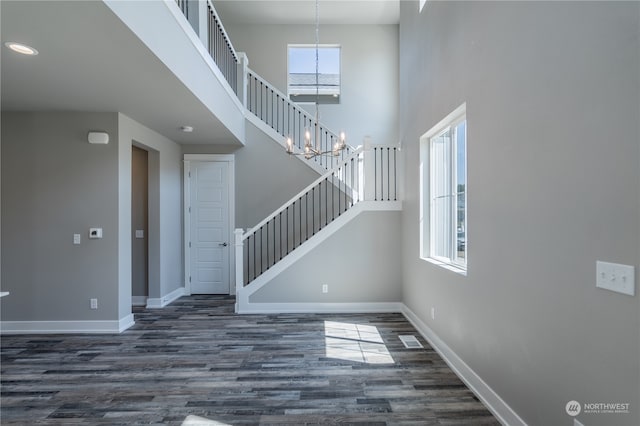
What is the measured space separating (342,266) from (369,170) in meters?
1.51

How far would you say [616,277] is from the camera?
4.65 feet

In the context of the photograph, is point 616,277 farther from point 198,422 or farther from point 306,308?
point 306,308

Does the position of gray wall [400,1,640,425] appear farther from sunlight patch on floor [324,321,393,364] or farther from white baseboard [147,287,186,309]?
white baseboard [147,287,186,309]

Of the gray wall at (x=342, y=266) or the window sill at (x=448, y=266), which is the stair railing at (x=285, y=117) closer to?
the gray wall at (x=342, y=266)

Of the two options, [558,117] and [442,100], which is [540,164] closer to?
[558,117]

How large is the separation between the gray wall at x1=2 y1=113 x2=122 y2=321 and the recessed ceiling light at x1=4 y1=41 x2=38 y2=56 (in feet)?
5.66

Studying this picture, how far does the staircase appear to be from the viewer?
5020mm

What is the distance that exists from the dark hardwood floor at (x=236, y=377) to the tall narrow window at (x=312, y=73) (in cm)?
501

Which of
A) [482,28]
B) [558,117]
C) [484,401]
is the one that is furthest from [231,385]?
[482,28]

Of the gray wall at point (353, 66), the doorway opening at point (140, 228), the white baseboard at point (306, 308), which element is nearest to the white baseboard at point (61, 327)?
the doorway opening at point (140, 228)

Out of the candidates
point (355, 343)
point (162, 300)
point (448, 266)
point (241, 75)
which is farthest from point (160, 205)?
point (448, 266)

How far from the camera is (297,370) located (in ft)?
10.3

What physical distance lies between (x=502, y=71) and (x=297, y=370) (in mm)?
2966

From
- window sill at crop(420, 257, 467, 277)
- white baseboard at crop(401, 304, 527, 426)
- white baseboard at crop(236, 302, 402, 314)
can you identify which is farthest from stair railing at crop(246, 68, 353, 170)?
white baseboard at crop(401, 304, 527, 426)
